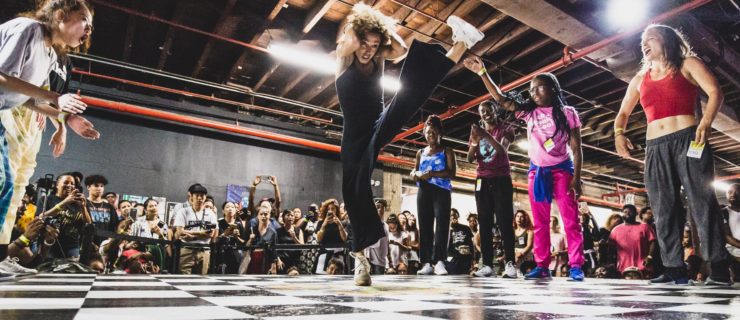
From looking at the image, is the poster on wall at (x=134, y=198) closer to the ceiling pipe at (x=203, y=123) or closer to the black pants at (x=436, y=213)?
the ceiling pipe at (x=203, y=123)

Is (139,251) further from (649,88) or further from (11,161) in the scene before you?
(649,88)

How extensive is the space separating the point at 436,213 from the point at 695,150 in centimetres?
207

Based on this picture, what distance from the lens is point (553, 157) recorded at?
10.4ft

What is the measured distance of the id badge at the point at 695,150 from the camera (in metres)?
2.34

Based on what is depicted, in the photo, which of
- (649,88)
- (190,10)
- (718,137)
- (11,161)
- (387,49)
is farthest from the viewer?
(718,137)

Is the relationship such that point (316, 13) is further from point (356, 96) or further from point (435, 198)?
point (356, 96)

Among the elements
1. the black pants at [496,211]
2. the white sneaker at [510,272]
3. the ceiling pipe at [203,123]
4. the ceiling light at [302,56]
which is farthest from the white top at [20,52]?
the ceiling pipe at [203,123]

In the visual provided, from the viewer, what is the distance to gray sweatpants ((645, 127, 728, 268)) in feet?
7.58

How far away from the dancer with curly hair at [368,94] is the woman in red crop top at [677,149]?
4.33 feet

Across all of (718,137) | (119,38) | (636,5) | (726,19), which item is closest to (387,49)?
(636,5)

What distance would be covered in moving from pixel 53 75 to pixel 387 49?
6.48 ft

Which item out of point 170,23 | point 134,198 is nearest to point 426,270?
point 170,23

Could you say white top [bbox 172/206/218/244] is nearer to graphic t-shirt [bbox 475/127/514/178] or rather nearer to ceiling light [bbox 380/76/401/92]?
graphic t-shirt [bbox 475/127/514/178]

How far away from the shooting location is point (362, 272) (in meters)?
2.19
